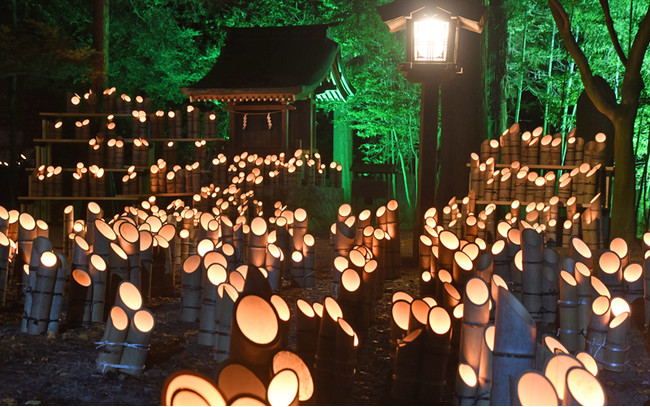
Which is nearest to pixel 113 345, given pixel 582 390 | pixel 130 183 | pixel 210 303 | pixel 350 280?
pixel 210 303

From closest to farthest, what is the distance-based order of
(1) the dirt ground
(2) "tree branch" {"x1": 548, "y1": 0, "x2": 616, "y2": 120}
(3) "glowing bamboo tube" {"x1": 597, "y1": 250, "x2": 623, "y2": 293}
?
(1) the dirt ground
(3) "glowing bamboo tube" {"x1": 597, "y1": 250, "x2": 623, "y2": 293}
(2) "tree branch" {"x1": 548, "y1": 0, "x2": 616, "y2": 120}

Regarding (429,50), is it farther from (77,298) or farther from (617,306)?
(77,298)

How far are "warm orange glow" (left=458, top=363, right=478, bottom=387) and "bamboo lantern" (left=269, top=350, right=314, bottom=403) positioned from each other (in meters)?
0.89

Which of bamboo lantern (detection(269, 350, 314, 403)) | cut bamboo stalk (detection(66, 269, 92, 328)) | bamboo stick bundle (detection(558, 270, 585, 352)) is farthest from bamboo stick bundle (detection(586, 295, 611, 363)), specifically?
cut bamboo stalk (detection(66, 269, 92, 328))

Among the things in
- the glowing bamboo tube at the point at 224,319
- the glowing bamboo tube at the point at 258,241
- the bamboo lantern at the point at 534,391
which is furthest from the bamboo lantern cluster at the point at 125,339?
the bamboo lantern at the point at 534,391

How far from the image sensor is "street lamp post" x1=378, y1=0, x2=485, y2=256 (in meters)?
6.88

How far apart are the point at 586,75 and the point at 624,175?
1.41 metres

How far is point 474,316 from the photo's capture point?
2.93m

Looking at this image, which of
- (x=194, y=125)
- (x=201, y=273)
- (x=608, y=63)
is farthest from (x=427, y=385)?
(x=608, y=63)

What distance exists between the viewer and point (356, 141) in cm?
2555

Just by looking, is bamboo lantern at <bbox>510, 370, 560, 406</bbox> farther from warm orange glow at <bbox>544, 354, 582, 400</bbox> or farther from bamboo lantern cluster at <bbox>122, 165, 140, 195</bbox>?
bamboo lantern cluster at <bbox>122, 165, 140, 195</bbox>

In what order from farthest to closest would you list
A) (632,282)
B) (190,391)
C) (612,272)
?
(632,282) < (612,272) < (190,391)

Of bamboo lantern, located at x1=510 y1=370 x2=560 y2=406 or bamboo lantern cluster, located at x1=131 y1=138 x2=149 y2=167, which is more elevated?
bamboo lantern cluster, located at x1=131 y1=138 x2=149 y2=167

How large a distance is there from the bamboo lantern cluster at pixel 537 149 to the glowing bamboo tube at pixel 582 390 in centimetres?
744
